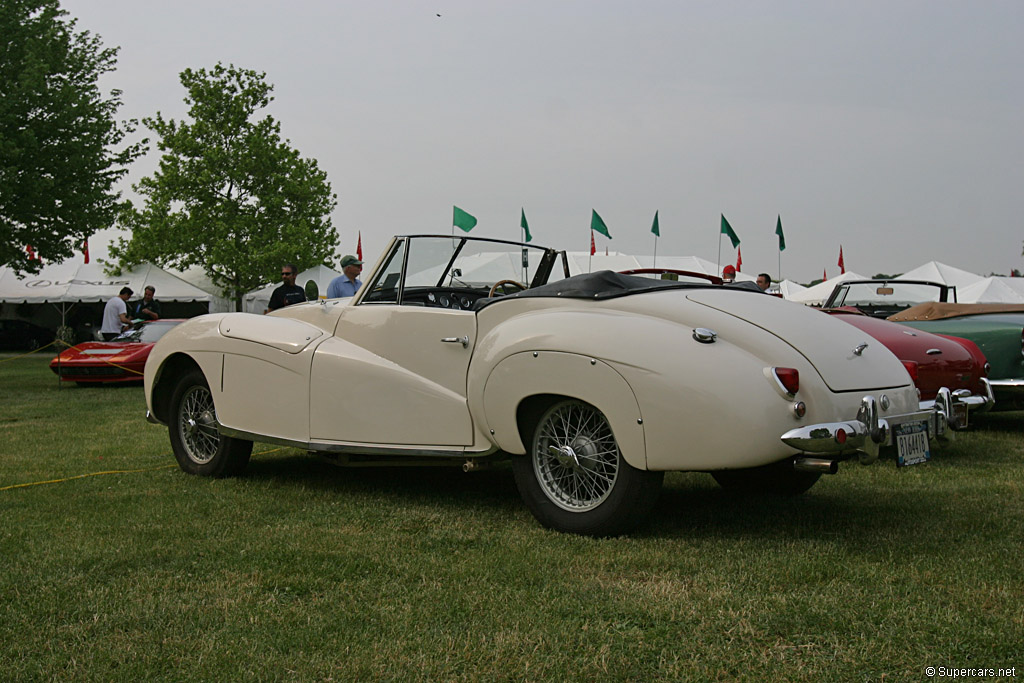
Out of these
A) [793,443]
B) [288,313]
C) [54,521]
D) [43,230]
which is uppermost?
[43,230]

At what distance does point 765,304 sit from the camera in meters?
4.52

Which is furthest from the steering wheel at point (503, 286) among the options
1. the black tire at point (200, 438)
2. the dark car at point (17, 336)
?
the dark car at point (17, 336)

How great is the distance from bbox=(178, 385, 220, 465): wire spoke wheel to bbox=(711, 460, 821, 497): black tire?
327 centimetres

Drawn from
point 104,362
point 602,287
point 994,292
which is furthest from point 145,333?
point 994,292

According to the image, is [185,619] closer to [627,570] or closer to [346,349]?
[627,570]

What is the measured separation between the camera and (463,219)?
28.2 ft

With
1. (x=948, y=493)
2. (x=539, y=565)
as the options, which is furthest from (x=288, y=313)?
(x=948, y=493)

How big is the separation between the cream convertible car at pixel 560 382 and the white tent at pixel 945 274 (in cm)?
2252

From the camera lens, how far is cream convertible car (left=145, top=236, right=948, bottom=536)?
13.0ft

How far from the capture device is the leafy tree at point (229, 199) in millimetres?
27672

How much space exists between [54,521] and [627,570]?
2.92 metres

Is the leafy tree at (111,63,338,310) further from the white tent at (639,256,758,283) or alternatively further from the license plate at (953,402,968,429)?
the license plate at (953,402,968,429)

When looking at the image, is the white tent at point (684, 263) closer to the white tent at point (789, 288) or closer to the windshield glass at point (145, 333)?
the white tent at point (789, 288)

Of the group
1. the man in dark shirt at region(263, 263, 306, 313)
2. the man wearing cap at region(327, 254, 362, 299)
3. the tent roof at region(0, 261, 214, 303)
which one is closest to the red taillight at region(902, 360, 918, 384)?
the man wearing cap at region(327, 254, 362, 299)
